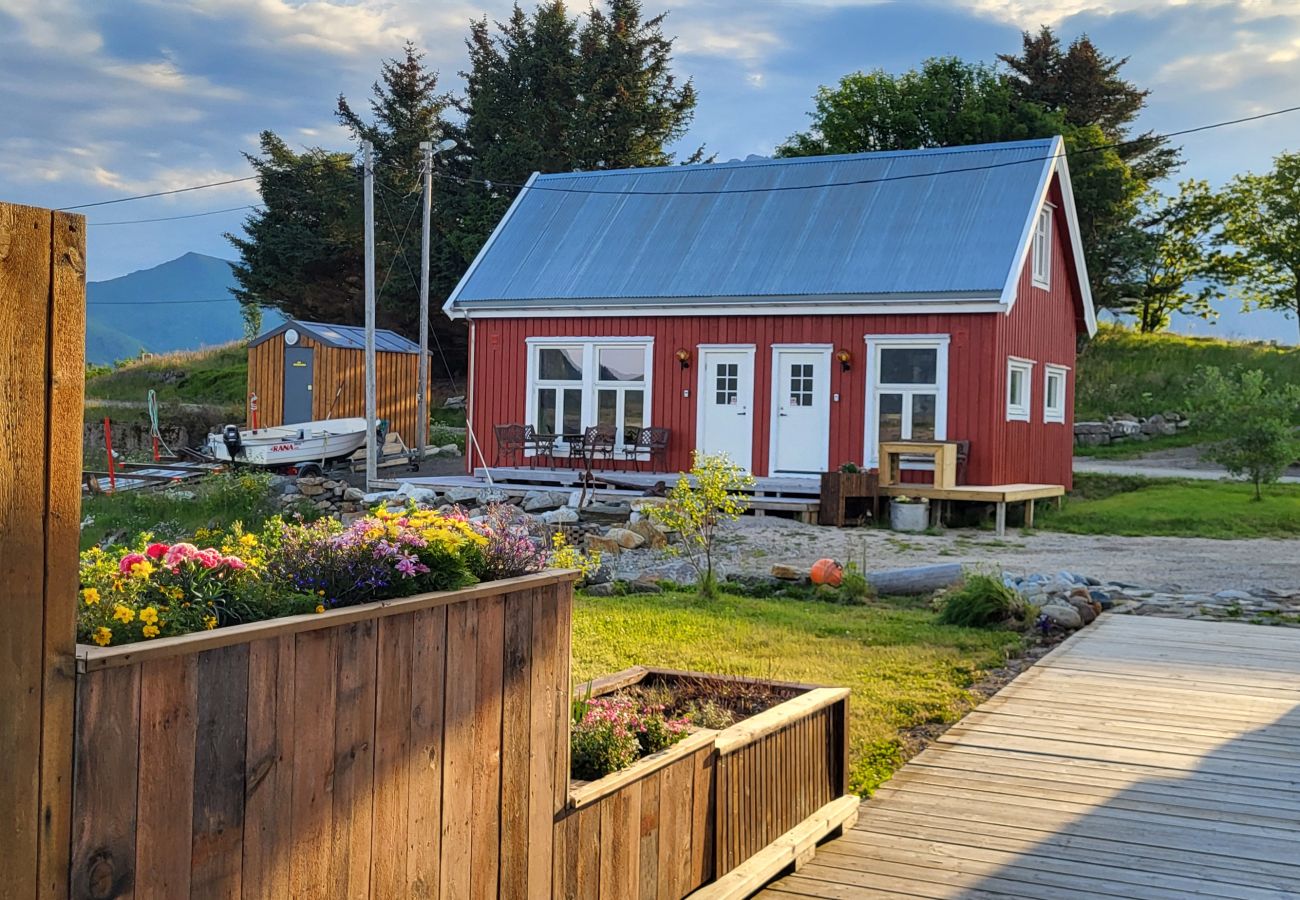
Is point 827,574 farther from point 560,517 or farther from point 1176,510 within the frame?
point 1176,510

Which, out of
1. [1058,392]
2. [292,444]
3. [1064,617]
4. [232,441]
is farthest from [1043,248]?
[232,441]

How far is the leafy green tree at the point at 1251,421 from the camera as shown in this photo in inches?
750

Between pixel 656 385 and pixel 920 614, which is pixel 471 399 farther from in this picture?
pixel 920 614

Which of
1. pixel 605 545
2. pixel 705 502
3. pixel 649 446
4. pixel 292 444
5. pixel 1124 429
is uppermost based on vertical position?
pixel 1124 429

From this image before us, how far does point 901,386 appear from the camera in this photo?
17703mm

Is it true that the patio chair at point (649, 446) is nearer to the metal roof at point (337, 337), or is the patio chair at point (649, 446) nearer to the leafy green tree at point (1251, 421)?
the metal roof at point (337, 337)

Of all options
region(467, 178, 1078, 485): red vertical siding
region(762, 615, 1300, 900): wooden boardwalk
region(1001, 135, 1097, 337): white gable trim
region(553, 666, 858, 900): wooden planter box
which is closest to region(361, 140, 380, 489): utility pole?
region(467, 178, 1078, 485): red vertical siding

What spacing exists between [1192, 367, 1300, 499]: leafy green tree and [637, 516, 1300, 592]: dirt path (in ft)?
11.1

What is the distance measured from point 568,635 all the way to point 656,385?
15.5 meters

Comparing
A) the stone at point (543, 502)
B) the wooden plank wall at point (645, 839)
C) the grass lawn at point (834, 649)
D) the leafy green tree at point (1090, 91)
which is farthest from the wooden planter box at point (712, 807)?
the leafy green tree at point (1090, 91)

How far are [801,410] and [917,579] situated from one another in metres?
7.23

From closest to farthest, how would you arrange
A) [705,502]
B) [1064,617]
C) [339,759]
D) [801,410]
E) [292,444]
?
[339,759] < [1064,617] < [705,502] < [801,410] < [292,444]

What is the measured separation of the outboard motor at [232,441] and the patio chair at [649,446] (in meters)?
7.31

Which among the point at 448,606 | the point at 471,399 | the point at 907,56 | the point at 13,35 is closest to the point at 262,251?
the point at 907,56
